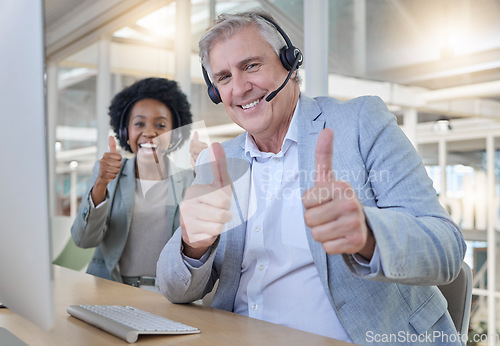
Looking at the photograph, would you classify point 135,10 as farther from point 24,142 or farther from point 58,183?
point 24,142

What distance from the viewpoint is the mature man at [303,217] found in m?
0.85

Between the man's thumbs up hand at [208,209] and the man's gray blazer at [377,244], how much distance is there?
0.07m

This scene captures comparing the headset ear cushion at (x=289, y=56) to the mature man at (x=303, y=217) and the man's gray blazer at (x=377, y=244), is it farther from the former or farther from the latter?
the man's gray blazer at (x=377, y=244)

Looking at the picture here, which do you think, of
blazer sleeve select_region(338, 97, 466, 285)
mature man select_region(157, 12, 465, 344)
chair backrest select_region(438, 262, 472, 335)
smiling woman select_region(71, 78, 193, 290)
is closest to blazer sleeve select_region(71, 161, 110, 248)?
smiling woman select_region(71, 78, 193, 290)

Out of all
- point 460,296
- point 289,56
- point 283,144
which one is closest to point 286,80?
point 289,56

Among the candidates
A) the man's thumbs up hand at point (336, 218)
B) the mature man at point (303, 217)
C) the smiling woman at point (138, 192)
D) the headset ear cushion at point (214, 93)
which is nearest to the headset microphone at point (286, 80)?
the mature man at point (303, 217)

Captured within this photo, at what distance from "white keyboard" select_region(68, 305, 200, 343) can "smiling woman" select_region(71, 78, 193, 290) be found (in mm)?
1031

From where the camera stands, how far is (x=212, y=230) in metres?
1.01

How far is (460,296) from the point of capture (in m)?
1.14

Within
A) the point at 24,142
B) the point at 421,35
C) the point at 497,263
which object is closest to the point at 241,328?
the point at 24,142

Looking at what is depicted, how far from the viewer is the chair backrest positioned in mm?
1134

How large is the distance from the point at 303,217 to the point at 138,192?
1414mm

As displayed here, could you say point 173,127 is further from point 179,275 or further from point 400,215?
point 400,215

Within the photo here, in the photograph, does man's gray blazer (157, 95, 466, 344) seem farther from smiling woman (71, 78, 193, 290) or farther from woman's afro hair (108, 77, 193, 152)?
woman's afro hair (108, 77, 193, 152)
